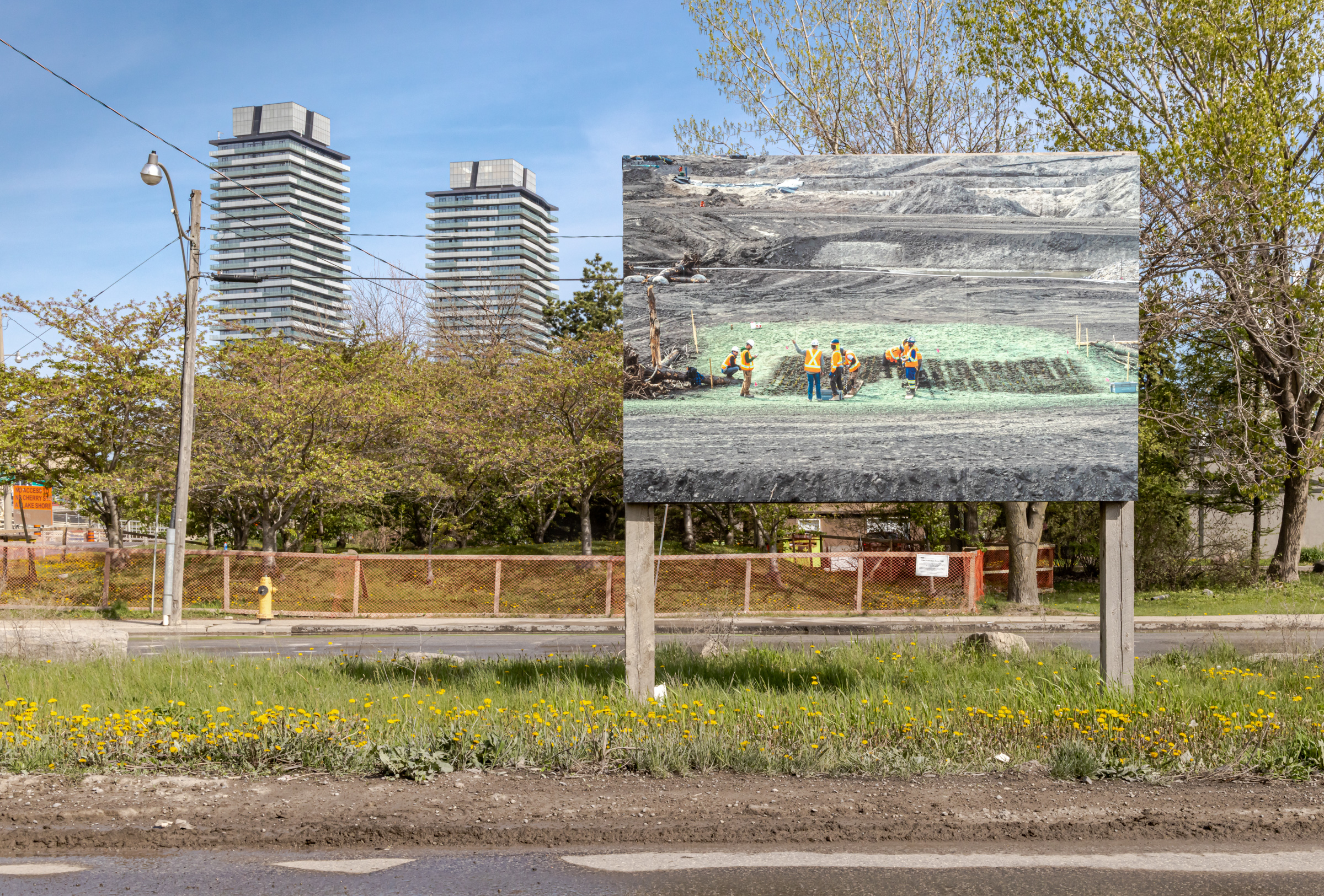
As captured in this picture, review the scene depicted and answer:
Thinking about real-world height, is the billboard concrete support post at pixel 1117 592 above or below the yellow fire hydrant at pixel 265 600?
above

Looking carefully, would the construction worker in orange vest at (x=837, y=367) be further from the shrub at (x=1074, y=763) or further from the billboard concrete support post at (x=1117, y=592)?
the shrub at (x=1074, y=763)

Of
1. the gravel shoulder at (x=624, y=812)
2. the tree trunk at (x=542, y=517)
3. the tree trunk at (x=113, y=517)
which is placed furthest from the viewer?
the tree trunk at (x=542, y=517)

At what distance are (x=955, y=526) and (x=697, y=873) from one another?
2834 centimetres

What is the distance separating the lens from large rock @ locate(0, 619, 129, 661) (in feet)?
33.7

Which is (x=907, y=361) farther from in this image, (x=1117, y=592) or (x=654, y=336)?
(x=1117, y=592)

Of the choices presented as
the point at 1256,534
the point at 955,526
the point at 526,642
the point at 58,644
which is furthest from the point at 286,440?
the point at 1256,534

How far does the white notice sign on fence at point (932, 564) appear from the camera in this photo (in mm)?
19344

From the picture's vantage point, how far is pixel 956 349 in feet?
24.9

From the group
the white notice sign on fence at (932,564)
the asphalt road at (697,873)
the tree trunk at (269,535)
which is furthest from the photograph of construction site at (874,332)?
the tree trunk at (269,535)

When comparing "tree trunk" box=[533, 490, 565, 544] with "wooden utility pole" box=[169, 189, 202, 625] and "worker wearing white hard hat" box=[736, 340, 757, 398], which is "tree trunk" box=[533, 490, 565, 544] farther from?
"worker wearing white hard hat" box=[736, 340, 757, 398]

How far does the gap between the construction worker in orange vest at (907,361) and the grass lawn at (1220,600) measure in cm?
1374

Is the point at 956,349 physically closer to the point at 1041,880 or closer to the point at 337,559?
the point at 1041,880

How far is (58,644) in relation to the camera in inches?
420

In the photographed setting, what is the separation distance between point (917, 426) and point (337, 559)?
1543 cm
